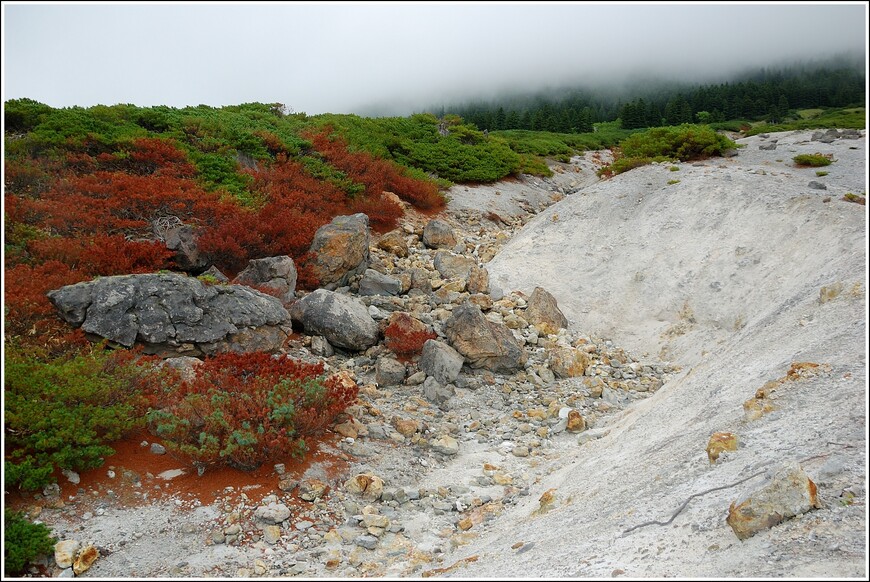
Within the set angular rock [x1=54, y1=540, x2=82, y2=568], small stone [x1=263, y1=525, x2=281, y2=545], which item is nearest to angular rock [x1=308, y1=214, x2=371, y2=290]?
small stone [x1=263, y1=525, x2=281, y2=545]

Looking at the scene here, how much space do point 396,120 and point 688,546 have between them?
1307 inches

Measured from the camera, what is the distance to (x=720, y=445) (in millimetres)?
5953

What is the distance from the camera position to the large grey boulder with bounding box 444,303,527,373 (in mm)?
11727

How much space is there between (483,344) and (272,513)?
614cm

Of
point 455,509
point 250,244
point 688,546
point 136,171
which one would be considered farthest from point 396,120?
point 688,546

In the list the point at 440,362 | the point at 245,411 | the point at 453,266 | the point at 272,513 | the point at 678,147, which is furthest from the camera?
the point at 678,147

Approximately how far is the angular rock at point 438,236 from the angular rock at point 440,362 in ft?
28.2

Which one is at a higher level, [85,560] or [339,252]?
[339,252]

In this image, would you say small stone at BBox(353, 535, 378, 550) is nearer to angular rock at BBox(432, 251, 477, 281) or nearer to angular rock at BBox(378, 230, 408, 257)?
angular rock at BBox(432, 251, 477, 281)

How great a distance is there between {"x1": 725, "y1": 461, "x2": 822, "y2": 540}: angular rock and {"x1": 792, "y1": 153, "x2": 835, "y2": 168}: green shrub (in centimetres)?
1872

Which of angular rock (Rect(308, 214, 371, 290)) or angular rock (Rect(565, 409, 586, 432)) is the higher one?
angular rock (Rect(308, 214, 371, 290))

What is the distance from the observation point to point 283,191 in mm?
18859

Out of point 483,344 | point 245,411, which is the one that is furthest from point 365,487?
point 483,344

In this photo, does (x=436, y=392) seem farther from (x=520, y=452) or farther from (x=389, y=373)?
(x=520, y=452)
